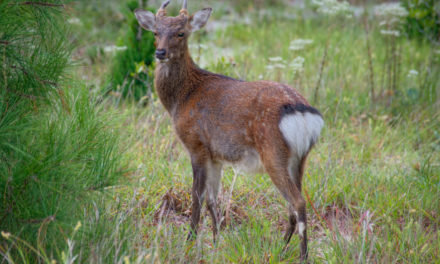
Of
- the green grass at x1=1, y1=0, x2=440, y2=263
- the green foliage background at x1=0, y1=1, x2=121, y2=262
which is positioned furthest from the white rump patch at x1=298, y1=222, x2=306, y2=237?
the green foliage background at x1=0, y1=1, x2=121, y2=262

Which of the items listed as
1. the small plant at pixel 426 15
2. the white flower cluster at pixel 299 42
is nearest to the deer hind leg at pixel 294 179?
the white flower cluster at pixel 299 42

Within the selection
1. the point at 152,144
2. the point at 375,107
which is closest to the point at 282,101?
the point at 152,144

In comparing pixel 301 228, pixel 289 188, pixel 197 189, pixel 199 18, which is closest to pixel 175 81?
pixel 199 18

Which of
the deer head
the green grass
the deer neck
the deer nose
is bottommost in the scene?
the green grass

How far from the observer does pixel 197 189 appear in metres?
4.07

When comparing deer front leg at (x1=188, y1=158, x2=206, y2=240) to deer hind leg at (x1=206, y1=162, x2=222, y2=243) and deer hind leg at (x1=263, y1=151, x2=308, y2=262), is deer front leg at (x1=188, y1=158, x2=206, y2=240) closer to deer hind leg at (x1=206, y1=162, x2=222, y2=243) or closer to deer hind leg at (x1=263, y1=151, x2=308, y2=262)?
deer hind leg at (x1=206, y1=162, x2=222, y2=243)

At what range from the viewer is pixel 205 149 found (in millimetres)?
4055

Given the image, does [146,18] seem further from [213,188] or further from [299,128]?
[299,128]

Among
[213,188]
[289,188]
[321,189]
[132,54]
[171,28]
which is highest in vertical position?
[171,28]

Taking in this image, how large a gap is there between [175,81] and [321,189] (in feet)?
5.09

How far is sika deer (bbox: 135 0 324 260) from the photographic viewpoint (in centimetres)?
356

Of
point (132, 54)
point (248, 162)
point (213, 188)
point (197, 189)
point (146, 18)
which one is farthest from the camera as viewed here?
point (132, 54)

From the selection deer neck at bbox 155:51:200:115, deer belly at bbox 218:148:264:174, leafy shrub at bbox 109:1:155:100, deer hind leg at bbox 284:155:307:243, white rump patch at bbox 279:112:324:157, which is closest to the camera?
white rump patch at bbox 279:112:324:157

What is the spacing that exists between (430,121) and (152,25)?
3530 mm
